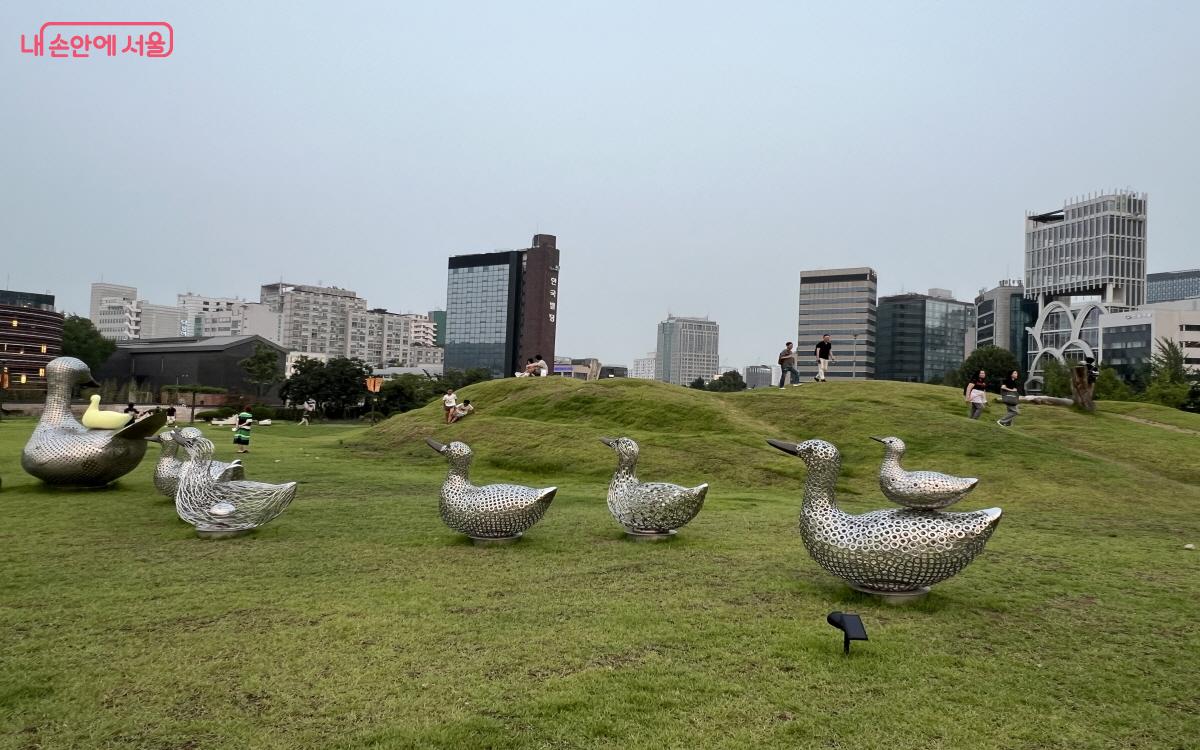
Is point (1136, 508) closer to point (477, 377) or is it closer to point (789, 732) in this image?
point (789, 732)

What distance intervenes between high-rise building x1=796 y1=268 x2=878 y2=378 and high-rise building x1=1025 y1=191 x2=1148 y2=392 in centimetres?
2899

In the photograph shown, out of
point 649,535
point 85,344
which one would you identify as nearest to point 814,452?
point 649,535

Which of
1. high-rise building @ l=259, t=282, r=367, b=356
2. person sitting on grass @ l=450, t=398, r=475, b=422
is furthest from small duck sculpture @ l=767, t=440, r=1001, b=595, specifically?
high-rise building @ l=259, t=282, r=367, b=356

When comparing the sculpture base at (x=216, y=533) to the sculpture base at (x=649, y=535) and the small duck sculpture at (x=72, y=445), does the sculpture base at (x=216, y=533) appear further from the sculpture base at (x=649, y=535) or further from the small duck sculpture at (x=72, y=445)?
the sculpture base at (x=649, y=535)

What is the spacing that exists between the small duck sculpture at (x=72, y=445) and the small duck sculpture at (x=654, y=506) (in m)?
8.11

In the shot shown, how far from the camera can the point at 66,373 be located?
1433cm

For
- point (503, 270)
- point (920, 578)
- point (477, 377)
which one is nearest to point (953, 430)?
point (920, 578)

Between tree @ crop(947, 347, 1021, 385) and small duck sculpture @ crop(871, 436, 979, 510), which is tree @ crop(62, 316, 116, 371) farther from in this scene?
small duck sculpture @ crop(871, 436, 979, 510)

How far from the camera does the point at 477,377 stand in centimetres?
9438

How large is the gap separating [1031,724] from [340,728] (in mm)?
4085

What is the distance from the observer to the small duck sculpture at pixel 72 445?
13.5 metres

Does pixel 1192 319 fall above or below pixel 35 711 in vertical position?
above

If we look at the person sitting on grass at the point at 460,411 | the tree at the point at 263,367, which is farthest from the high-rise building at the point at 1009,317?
the person sitting on grass at the point at 460,411

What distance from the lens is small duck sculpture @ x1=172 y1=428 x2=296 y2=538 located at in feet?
32.3
